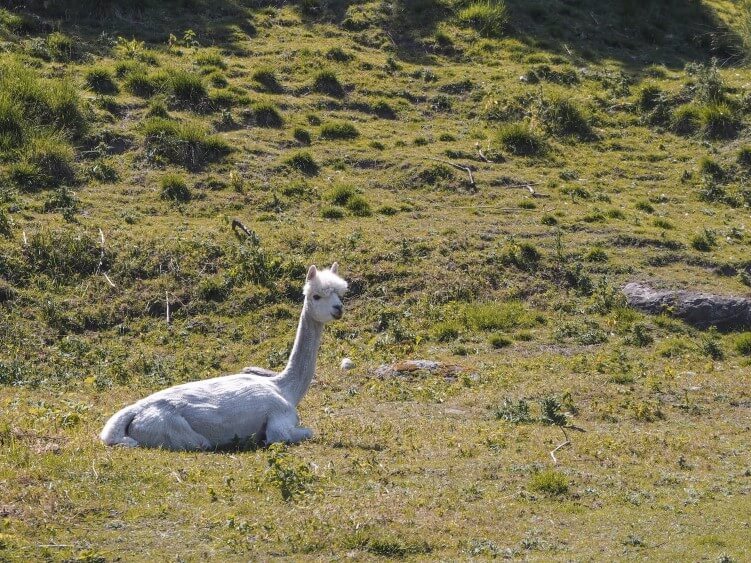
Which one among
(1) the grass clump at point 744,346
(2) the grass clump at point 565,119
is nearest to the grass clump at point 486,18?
(2) the grass clump at point 565,119

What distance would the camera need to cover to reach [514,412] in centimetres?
1473

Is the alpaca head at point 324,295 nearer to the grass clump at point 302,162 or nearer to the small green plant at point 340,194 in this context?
the small green plant at point 340,194

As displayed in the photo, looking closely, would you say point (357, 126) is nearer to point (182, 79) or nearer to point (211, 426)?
point (182, 79)

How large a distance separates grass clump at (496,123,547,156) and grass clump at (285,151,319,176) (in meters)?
4.76

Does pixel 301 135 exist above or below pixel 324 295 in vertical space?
above

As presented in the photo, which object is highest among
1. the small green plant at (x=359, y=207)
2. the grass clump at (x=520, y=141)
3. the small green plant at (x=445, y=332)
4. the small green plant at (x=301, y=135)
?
the grass clump at (x=520, y=141)

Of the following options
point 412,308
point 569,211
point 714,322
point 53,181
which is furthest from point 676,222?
point 53,181

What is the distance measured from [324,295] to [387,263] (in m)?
7.55

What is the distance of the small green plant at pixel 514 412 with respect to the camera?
47.6 ft

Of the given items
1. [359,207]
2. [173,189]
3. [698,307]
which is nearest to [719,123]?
[698,307]

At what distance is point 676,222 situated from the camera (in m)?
23.5

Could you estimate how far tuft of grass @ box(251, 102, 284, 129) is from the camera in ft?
86.1

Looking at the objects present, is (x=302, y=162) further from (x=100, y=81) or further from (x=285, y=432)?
(x=285, y=432)

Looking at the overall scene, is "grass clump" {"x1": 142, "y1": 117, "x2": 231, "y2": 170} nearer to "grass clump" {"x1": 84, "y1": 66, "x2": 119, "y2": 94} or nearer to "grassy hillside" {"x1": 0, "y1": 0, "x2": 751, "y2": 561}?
"grassy hillside" {"x1": 0, "y1": 0, "x2": 751, "y2": 561}
